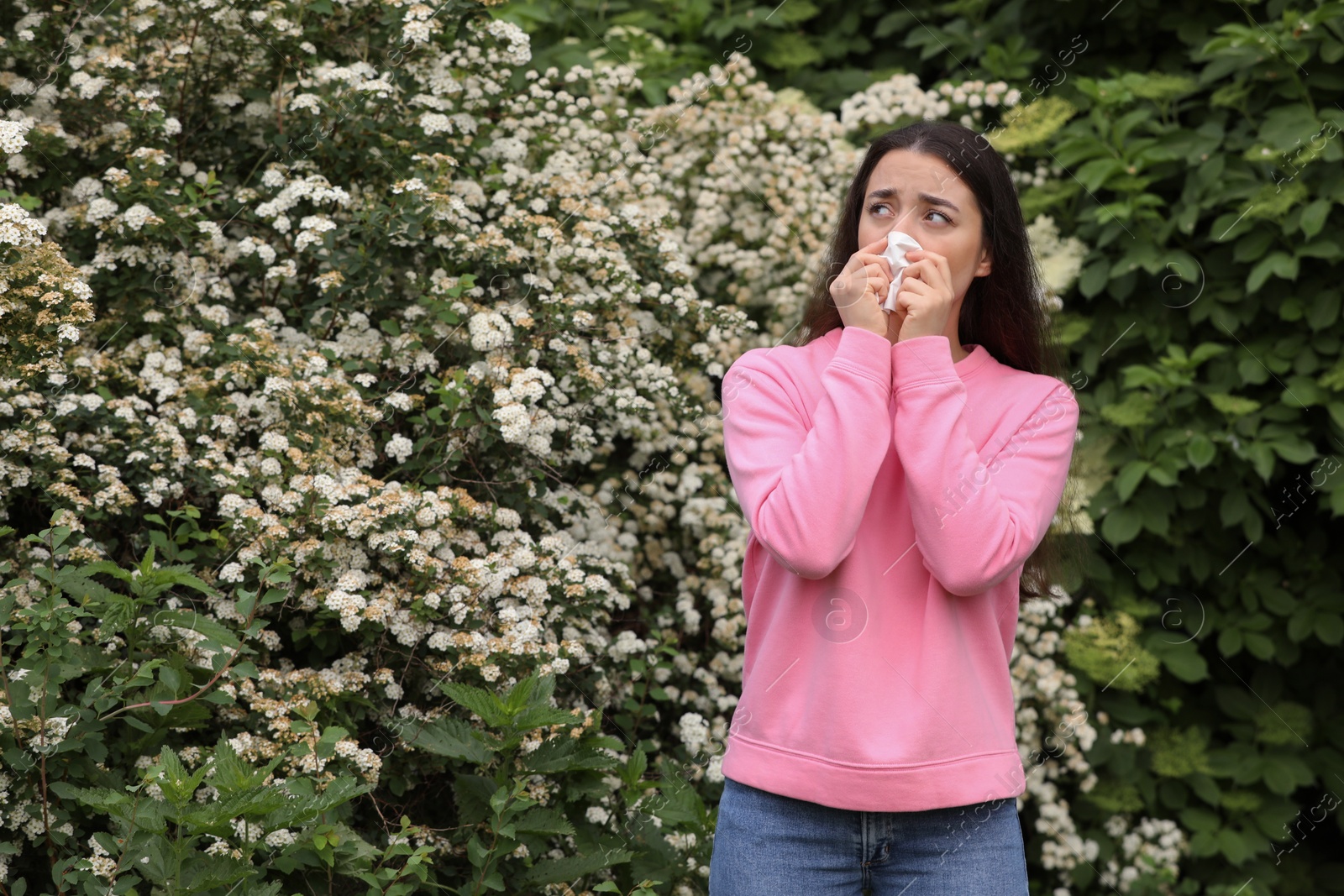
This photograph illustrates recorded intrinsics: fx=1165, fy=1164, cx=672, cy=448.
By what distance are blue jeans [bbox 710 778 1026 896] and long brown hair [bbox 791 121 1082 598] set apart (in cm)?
53

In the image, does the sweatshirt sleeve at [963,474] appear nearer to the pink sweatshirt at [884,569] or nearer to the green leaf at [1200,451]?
the pink sweatshirt at [884,569]

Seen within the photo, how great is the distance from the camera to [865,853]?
5.24 ft

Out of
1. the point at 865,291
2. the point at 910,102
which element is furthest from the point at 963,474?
the point at 910,102

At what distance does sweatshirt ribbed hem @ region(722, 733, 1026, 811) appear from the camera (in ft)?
5.13

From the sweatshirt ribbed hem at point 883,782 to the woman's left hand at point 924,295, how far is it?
0.62m

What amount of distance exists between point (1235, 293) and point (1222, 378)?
28cm

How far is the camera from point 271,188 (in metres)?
3.01

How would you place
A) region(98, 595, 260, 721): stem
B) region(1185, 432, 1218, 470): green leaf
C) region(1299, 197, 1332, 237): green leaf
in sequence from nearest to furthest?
1. region(98, 595, 260, 721): stem
2. region(1299, 197, 1332, 237): green leaf
3. region(1185, 432, 1218, 470): green leaf

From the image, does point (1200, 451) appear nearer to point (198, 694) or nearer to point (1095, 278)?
point (1095, 278)

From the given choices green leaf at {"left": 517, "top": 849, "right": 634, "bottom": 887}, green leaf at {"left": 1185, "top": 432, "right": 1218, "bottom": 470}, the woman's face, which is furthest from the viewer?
green leaf at {"left": 1185, "top": 432, "right": 1218, "bottom": 470}

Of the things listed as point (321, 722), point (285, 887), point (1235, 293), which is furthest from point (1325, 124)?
point (285, 887)

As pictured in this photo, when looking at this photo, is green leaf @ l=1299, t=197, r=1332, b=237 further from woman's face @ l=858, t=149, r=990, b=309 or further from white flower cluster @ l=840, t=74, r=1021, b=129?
woman's face @ l=858, t=149, r=990, b=309

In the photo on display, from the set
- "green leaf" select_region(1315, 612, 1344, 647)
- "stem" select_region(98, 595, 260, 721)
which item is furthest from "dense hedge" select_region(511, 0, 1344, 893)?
"stem" select_region(98, 595, 260, 721)

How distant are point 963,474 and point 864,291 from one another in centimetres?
31
